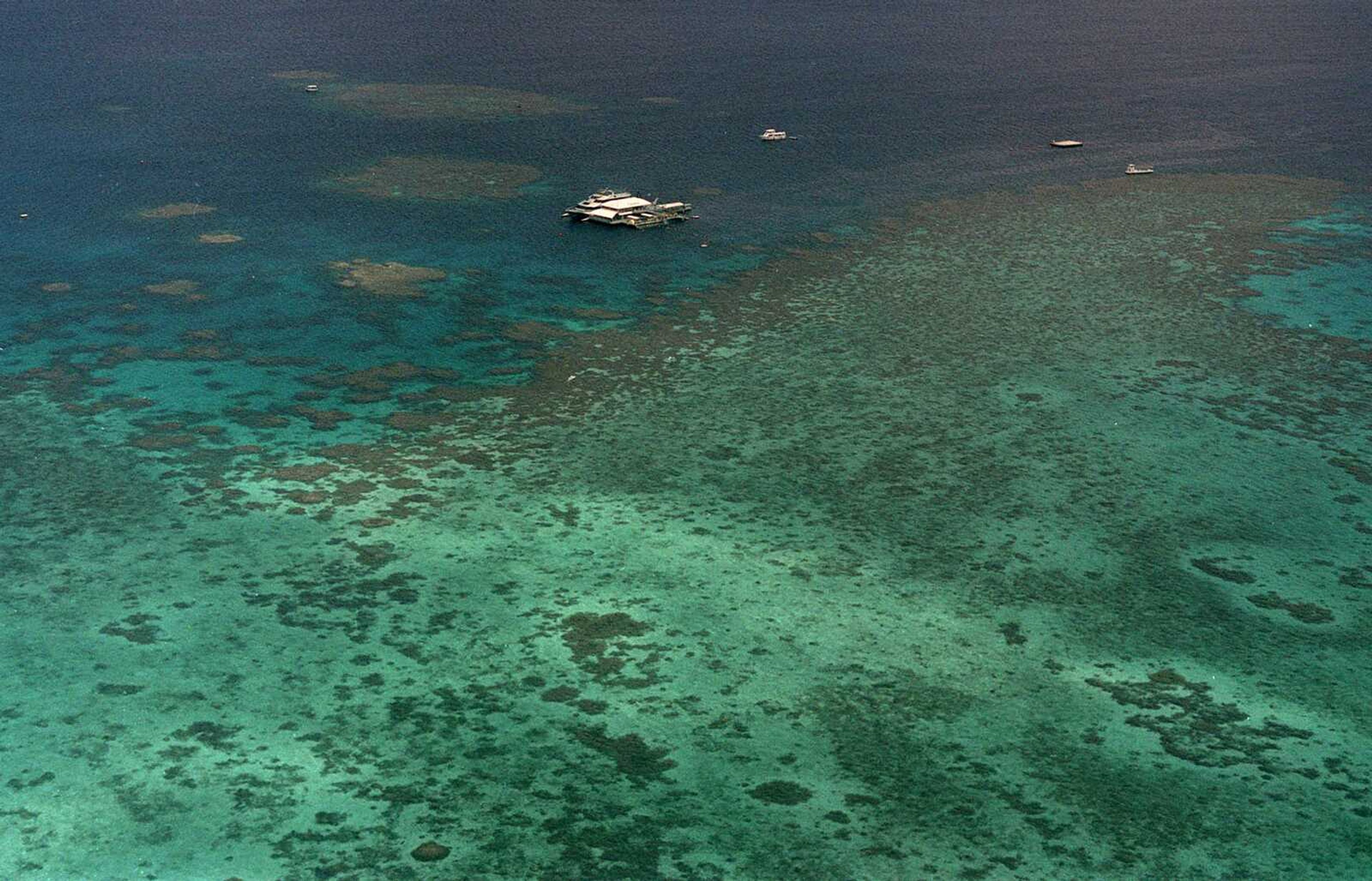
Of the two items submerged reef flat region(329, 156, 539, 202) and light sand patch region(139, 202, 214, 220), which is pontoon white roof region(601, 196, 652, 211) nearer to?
submerged reef flat region(329, 156, 539, 202)

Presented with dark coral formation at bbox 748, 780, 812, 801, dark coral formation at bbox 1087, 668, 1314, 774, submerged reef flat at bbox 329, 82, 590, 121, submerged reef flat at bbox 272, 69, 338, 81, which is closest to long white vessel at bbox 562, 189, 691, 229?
submerged reef flat at bbox 329, 82, 590, 121

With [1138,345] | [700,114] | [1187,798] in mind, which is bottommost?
[1187,798]

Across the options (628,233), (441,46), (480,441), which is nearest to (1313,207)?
(628,233)

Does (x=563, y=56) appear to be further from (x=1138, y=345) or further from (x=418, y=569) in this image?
(x=418, y=569)

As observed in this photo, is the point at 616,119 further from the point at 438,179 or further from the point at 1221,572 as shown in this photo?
the point at 1221,572

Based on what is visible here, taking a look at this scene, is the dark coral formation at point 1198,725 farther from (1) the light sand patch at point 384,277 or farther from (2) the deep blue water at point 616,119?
(1) the light sand patch at point 384,277

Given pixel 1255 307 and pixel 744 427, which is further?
pixel 1255 307
